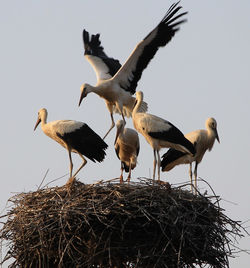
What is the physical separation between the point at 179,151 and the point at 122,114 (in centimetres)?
156

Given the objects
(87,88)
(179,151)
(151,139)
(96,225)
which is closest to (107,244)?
(96,225)

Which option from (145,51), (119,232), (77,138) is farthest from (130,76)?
(119,232)

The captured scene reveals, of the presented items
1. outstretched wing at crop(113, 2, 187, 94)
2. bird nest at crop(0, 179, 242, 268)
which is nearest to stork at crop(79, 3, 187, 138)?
outstretched wing at crop(113, 2, 187, 94)

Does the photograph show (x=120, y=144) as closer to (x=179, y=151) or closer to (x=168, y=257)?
(x=179, y=151)

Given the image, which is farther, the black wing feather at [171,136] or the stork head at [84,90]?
the stork head at [84,90]

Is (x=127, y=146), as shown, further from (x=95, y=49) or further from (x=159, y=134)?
(x=95, y=49)

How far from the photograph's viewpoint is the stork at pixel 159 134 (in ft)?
37.1

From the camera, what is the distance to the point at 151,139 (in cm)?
1139

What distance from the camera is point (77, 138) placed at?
11547mm

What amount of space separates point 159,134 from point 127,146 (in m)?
1.04

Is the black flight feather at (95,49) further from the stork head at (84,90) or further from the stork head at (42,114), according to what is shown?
the stork head at (42,114)

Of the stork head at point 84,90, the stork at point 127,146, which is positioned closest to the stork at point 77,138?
the stork at point 127,146

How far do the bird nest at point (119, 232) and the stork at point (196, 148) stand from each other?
3.05 m

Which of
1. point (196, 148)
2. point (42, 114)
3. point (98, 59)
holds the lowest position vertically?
point (42, 114)
